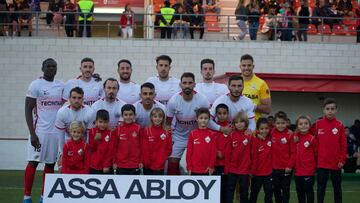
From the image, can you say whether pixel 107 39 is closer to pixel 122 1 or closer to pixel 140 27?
pixel 140 27

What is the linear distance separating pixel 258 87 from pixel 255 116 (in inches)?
19.2

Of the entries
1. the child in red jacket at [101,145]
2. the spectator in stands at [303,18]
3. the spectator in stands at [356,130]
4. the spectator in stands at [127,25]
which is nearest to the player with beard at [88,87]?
the child in red jacket at [101,145]

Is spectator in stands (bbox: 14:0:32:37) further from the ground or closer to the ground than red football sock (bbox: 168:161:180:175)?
further from the ground

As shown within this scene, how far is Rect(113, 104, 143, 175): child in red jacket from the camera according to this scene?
1258 cm

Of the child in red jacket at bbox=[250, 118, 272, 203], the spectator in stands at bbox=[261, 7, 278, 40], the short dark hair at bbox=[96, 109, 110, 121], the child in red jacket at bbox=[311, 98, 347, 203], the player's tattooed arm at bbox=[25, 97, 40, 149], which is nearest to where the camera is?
the short dark hair at bbox=[96, 109, 110, 121]

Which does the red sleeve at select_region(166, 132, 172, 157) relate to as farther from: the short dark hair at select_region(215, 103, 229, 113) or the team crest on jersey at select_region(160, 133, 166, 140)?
the short dark hair at select_region(215, 103, 229, 113)

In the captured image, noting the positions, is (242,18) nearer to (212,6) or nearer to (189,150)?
(212,6)

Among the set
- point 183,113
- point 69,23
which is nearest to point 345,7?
point 69,23

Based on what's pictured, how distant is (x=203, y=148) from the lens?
12.4 m

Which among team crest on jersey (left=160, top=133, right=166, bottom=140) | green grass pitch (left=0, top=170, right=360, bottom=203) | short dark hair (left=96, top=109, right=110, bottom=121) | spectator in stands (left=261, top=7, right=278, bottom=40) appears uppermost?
spectator in stands (left=261, top=7, right=278, bottom=40)

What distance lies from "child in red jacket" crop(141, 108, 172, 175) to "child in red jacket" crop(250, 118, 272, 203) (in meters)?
1.28

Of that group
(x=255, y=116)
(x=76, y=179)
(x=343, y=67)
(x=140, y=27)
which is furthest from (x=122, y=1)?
(x=76, y=179)

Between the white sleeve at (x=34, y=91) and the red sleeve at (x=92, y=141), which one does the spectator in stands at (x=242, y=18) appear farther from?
the red sleeve at (x=92, y=141)

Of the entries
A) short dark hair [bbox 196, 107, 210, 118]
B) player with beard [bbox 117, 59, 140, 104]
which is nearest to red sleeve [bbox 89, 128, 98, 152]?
player with beard [bbox 117, 59, 140, 104]
